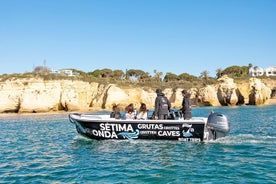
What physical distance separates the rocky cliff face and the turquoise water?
38.6 meters

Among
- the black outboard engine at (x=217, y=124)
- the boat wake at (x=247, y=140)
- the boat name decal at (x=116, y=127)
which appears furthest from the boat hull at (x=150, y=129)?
the boat wake at (x=247, y=140)

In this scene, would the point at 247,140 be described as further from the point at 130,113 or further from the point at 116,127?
the point at 116,127

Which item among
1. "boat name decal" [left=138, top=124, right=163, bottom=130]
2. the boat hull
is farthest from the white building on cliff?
"boat name decal" [left=138, top=124, right=163, bottom=130]

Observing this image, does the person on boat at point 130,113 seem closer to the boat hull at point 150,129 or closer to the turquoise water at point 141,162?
the boat hull at point 150,129

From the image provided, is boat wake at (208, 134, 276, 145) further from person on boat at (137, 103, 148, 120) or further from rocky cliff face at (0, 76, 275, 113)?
rocky cliff face at (0, 76, 275, 113)

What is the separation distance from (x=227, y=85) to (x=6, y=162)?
63692 millimetres

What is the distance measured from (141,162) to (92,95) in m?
51.2

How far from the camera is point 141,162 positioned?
33.3 feet

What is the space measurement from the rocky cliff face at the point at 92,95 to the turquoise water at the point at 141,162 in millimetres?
38626

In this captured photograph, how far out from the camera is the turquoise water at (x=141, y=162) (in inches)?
330

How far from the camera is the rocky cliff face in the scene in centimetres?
5172

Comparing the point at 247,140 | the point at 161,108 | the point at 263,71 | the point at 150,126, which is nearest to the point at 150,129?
the point at 150,126

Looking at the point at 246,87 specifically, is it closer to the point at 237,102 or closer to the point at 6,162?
the point at 237,102

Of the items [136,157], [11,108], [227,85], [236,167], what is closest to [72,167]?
[136,157]
